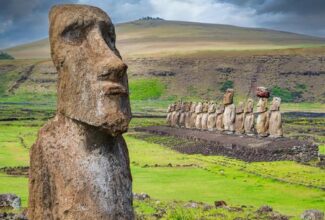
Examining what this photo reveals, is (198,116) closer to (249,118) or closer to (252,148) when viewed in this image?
(249,118)

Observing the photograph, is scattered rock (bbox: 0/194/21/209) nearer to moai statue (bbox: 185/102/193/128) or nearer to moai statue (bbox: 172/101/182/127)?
moai statue (bbox: 185/102/193/128)

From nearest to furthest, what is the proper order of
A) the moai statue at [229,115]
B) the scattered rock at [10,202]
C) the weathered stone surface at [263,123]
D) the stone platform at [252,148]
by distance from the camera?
the scattered rock at [10,202], the stone platform at [252,148], the weathered stone surface at [263,123], the moai statue at [229,115]

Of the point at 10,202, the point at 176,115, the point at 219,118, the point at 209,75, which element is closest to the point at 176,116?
the point at 176,115

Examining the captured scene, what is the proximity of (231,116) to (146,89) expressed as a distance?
81258mm

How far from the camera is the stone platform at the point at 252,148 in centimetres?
3039

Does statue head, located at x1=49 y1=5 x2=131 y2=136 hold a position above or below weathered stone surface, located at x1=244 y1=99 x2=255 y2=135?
above

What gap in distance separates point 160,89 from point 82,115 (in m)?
115

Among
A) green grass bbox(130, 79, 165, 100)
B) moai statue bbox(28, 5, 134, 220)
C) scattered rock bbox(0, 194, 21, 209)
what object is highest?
moai statue bbox(28, 5, 134, 220)

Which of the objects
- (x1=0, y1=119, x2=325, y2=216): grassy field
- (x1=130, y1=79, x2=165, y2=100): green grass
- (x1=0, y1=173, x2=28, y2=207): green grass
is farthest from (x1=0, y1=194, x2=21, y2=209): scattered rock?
(x1=130, y1=79, x2=165, y2=100): green grass

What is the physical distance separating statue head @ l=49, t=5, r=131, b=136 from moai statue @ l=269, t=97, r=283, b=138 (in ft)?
94.1

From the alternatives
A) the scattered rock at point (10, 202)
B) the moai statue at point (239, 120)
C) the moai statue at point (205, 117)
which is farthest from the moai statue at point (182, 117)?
the scattered rock at point (10, 202)

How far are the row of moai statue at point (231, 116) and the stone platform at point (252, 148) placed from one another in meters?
1.20

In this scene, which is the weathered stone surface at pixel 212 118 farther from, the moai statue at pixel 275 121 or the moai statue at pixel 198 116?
the moai statue at pixel 275 121

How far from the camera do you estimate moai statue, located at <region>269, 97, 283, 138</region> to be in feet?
113
